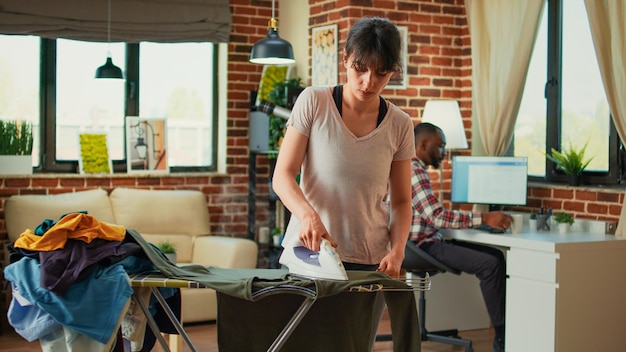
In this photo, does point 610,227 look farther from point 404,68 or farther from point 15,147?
point 15,147

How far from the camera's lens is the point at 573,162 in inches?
206

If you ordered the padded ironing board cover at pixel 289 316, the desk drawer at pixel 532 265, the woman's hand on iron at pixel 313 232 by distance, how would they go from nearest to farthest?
the woman's hand on iron at pixel 313 232 < the padded ironing board cover at pixel 289 316 < the desk drawer at pixel 532 265

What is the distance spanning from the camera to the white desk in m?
4.40

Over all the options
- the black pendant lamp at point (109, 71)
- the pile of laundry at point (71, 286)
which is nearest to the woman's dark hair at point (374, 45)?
the pile of laundry at point (71, 286)

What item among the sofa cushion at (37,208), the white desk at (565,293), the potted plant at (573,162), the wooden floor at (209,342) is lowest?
the wooden floor at (209,342)

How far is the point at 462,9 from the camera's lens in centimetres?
604

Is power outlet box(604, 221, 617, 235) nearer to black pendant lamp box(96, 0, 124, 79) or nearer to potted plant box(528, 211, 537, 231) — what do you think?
potted plant box(528, 211, 537, 231)

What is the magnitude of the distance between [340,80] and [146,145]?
5.28ft

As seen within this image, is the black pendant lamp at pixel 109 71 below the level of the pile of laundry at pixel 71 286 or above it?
above

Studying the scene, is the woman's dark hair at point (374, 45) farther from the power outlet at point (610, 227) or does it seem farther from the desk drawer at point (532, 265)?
the power outlet at point (610, 227)

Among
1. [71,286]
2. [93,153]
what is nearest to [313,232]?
[71,286]

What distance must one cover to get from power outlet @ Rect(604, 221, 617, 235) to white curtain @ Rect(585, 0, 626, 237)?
0.14m

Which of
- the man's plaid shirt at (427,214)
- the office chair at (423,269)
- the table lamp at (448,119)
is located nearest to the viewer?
the man's plaid shirt at (427,214)

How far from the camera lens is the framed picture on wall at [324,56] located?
230 inches
